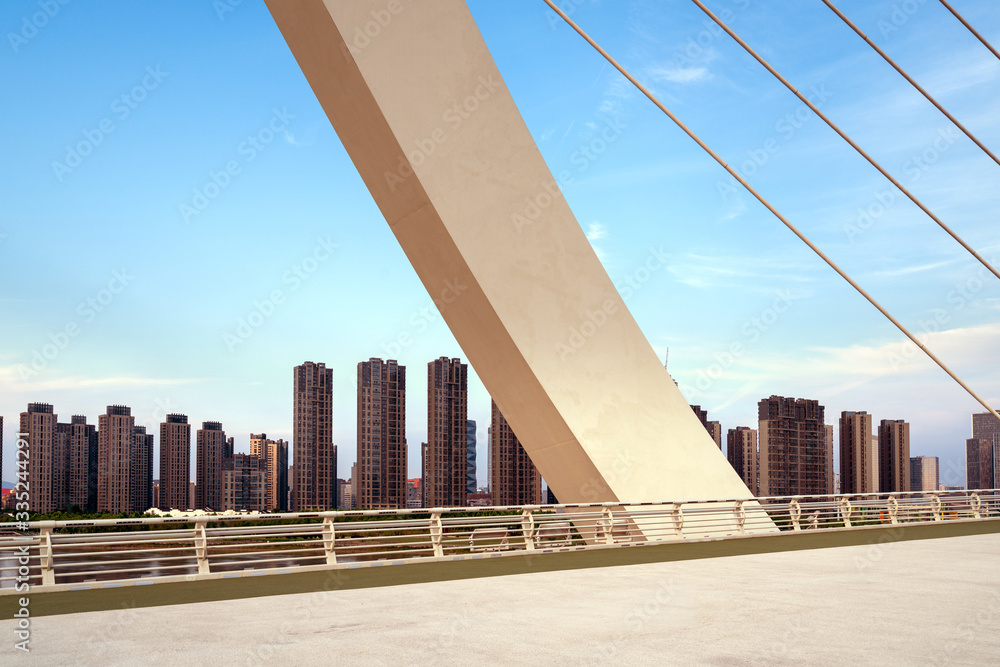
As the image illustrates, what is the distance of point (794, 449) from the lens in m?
96.3

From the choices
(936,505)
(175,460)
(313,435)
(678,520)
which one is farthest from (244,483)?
(678,520)

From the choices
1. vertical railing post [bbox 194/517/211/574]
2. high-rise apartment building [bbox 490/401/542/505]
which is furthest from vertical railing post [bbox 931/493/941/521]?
high-rise apartment building [bbox 490/401/542/505]

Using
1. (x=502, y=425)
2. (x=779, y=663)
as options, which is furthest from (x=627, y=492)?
(x=502, y=425)

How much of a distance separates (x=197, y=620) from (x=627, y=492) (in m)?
7.11

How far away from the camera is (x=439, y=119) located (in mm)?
10492

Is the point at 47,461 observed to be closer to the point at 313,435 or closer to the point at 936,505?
the point at 313,435

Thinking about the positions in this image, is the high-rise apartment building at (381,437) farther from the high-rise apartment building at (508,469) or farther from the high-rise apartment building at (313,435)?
the high-rise apartment building at (508,469)

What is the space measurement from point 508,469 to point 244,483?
186 ft

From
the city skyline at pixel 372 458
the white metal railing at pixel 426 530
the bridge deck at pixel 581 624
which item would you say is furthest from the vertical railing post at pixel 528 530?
the city skyline at pixel 372 458

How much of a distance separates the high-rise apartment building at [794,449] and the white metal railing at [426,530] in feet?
253

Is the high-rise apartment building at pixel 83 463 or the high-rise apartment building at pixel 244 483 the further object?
the high-rise apartment building at pixel 244 483

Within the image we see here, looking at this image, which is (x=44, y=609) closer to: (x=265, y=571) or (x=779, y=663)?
(x=265, y=571)

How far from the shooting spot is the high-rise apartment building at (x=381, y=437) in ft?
369

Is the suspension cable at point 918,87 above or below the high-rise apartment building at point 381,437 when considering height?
above
